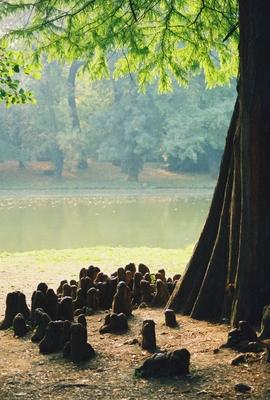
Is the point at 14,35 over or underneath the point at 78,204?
over

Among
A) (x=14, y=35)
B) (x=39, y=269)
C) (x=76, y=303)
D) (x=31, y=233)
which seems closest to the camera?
(x=76, y=303)

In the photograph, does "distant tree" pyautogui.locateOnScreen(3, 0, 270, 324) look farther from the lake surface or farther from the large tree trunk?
the lake surface

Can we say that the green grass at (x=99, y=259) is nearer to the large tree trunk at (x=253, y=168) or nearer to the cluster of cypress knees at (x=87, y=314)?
the cluster of cypress knees at (x=87, y=314)

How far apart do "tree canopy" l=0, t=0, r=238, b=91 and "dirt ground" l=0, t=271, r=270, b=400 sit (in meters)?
4.12

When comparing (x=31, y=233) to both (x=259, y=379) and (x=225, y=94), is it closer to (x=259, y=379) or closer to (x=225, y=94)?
(x=259, y=379)

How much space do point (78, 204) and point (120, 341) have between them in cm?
2982

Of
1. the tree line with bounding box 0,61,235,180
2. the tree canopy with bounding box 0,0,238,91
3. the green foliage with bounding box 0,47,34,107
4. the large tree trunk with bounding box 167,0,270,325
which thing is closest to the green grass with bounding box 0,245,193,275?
the tree canopy with bounding box 0,0,238,91

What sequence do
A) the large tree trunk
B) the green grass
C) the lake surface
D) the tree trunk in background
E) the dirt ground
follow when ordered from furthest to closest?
the tree trunk in background < the lake surface < the green grass < the large tree trunk < the dirt ground

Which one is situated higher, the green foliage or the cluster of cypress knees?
the green foliage

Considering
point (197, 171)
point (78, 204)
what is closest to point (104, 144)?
point (197, 171)

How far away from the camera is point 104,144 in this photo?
48.0m

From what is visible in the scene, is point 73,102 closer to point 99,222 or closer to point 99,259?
point 99,222

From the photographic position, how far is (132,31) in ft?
28.4

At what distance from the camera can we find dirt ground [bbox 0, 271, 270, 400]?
4438 mm
